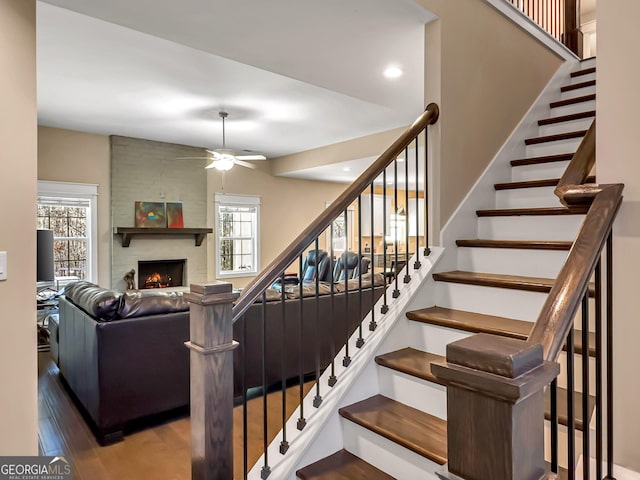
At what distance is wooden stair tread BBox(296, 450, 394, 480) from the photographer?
5.60 feet

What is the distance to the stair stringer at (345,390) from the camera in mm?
1777

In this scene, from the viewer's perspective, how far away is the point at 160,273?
7.06 meters

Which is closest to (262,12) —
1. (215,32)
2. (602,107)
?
(215,32)

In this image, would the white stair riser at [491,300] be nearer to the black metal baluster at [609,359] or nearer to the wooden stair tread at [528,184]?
the black metal baluster at [609,359]

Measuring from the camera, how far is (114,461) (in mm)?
2473

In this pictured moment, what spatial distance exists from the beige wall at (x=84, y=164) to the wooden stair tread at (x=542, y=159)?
5829 mm

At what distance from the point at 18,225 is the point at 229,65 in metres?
2.62

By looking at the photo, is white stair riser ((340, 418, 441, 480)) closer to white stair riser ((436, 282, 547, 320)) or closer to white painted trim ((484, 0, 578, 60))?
white stair riser ((436, 282, 547, 320))

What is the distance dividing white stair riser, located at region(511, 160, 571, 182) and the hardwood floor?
8.00ft

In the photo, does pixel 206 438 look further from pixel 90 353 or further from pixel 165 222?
pixel 165 222

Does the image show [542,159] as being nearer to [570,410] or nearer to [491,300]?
[491,300]

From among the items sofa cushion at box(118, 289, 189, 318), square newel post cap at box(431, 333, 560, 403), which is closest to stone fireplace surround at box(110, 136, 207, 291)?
sofa cushion at box(118, 289, 189, 318)

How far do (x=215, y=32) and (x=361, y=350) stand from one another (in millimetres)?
2244

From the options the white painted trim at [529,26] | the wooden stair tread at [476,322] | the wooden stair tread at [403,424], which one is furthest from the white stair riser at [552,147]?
the wooden stair tread at [403,424]
